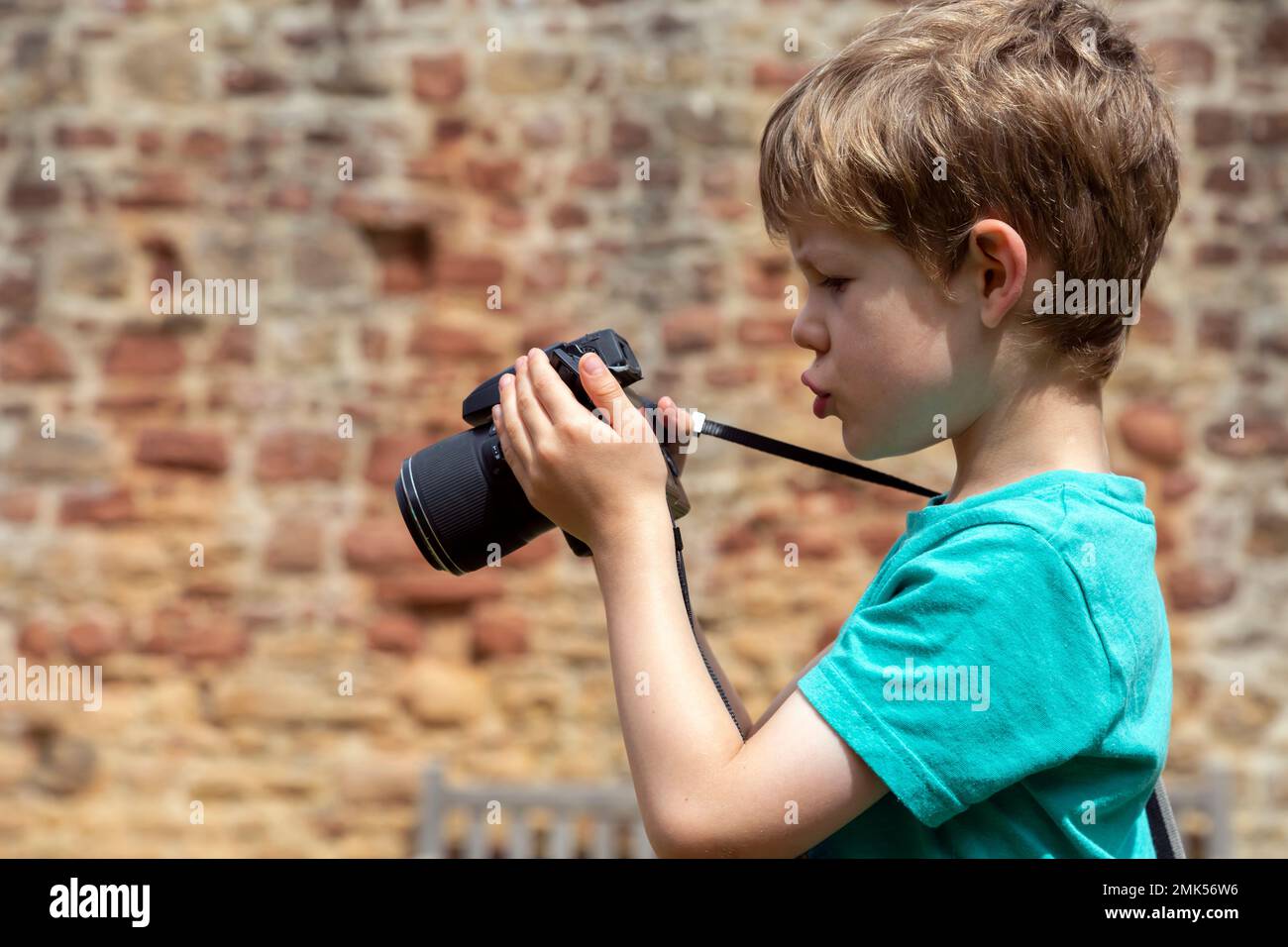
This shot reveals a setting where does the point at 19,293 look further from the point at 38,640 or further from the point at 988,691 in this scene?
the point at 988,691

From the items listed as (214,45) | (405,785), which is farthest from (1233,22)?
(405,785)

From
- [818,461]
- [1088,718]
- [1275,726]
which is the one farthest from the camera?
[1275,726]

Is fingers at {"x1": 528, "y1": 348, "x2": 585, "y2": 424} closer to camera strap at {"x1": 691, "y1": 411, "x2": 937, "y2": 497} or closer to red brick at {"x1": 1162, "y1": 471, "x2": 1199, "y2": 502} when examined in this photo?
camera strap at {"x1": 691, "y1": 411, "x2": 937, "y2": 497}

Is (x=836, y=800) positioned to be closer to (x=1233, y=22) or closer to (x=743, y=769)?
(x=743, y=769)

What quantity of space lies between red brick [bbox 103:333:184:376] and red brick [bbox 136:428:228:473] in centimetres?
16

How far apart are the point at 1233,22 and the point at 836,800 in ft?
10.1

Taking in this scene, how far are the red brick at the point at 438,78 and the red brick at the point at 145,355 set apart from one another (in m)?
0.89

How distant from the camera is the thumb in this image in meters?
1.07

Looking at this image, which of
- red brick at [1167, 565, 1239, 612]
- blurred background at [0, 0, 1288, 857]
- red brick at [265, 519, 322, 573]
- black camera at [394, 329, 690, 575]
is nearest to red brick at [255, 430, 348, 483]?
blurred background at [0, 0, 1288, 857]

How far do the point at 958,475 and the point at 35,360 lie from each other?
298 centimetres

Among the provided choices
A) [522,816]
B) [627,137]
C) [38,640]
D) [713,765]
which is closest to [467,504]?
[713,765]

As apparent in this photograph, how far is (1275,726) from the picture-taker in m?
3.33

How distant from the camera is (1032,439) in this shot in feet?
3.38

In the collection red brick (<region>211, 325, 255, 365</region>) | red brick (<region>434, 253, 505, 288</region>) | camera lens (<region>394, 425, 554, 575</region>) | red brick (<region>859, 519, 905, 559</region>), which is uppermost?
red brick (<region>434, 253, 505, 288</region>)
